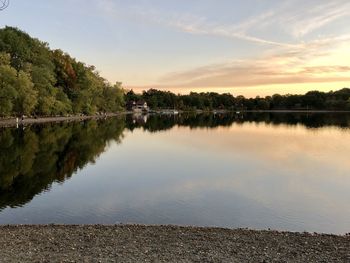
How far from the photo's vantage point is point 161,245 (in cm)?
1136

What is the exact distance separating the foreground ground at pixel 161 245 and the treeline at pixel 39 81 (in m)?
57.5

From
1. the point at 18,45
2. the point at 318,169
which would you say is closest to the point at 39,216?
the point at 318,169

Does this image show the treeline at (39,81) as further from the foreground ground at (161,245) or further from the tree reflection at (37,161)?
the foreground ground at (161,245)

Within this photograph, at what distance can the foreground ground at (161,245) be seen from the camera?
10.1 meters

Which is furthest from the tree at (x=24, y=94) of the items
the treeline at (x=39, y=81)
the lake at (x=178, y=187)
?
the lake at (x=178, y=187)

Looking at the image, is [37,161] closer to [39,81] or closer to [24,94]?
[24,94]

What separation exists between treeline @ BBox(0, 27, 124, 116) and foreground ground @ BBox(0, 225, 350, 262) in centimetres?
5753

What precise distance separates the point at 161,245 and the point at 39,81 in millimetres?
73714

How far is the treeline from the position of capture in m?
68.4

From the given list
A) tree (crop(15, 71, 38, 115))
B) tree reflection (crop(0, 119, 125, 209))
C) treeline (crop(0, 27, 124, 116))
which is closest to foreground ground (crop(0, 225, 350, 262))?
tree reflection (crop(0, 119, 125, 209))

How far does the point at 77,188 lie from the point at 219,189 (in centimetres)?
752

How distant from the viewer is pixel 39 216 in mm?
16641

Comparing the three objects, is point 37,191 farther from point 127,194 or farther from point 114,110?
point 114,110

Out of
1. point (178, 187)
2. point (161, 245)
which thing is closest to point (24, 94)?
point (178, 187)
